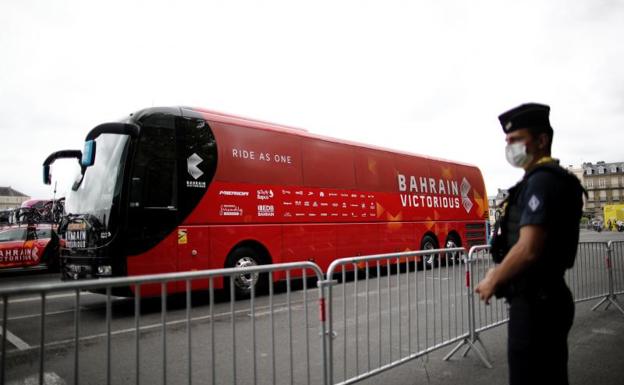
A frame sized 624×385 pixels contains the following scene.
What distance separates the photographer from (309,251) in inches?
364

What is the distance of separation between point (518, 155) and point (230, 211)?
245 inches

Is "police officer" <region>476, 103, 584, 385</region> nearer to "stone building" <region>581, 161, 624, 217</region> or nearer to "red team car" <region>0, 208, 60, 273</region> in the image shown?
"red team car" <region>0, 208, 60, 273</region>

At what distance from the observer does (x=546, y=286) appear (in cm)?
203

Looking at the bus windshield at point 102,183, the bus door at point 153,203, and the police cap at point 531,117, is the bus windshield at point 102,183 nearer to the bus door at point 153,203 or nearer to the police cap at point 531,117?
the bus door at point 153,203

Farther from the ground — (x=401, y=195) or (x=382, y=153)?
(x=382, y=153)

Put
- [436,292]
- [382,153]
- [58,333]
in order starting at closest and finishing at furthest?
[58,333] → [436,292] → [382,153]

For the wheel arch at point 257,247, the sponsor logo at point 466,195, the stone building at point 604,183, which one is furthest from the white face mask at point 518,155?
the stone building at point 604,183

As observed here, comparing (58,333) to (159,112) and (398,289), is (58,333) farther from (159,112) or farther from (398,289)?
(159,112)

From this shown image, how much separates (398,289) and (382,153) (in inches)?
312

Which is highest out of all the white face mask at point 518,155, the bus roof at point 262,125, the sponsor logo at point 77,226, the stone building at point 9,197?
the stone building at point 9,197

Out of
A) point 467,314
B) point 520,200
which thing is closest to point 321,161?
point 467,314

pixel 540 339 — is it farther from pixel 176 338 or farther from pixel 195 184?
pixel 195 184

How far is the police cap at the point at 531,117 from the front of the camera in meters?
2.19

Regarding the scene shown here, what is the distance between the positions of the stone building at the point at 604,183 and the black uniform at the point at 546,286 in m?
127
